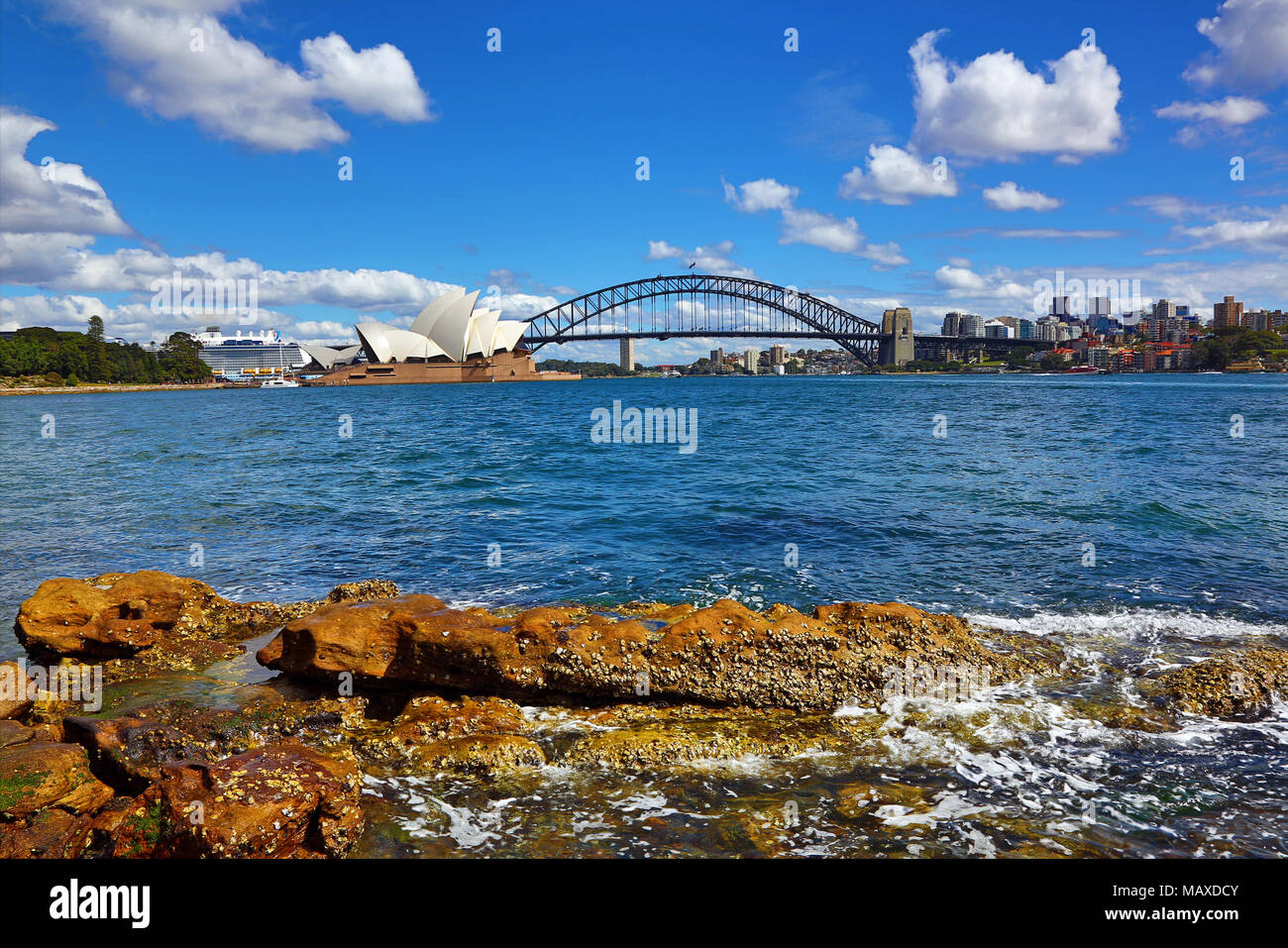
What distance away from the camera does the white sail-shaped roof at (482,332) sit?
90.6 m

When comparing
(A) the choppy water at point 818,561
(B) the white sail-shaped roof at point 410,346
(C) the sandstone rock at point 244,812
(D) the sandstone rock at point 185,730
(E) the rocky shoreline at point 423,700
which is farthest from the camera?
(B) the white sail-shaped roof at point 410,346

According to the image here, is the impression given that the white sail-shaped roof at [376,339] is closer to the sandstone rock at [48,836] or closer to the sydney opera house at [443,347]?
the sydney opera house at [443,347]

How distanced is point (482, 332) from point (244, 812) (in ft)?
311

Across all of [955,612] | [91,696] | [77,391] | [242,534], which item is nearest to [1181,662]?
[955,612]

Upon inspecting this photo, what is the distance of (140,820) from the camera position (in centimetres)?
341

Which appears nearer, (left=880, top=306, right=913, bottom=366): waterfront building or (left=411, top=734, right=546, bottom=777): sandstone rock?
(left=411, top=734, right=546, bottom=777): sandstone rock

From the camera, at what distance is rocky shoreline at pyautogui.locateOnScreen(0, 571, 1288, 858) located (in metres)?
3.47

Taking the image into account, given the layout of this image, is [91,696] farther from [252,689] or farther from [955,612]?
[955,612]

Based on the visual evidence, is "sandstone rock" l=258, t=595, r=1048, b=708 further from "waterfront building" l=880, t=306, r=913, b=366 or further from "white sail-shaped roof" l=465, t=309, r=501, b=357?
"waterfront building" l=880, t=306, r=913, b=366

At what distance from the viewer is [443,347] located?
92.7 m

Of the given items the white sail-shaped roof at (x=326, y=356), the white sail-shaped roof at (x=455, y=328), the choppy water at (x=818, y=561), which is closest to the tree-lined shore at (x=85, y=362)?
the white sail-shaped roof at (x=326, y=356)

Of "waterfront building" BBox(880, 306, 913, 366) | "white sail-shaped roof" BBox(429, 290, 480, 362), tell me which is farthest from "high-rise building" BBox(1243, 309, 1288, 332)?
"white sail-shaped roof" BBox(429, 290, 480, 362)

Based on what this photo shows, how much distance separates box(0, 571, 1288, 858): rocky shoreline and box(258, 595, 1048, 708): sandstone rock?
0.05ft
